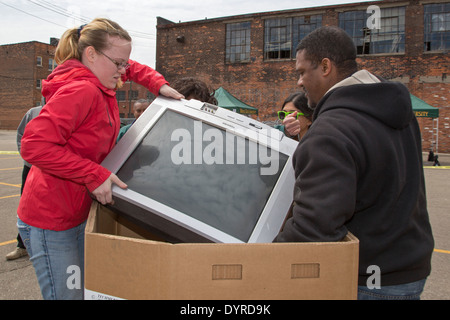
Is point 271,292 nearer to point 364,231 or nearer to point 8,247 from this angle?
point 364,231

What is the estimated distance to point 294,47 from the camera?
67.3 feet

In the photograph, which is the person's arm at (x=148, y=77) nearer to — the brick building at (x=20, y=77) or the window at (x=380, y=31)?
the window at (x=380, y=31)

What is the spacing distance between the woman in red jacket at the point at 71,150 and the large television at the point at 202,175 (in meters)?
0.11

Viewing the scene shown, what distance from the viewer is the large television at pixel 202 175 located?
1.26 metres

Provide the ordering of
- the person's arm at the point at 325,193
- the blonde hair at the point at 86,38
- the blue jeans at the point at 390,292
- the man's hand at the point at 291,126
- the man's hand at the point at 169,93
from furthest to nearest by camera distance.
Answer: the man's hand at the point at 291,126 < the man's hand at the point at 169,93 < the blonde hair at the point at 86,38 < the blue jeans at the point at 390,292 < the person's arm at the point at 325,193

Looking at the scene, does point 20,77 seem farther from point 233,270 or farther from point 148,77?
point 233,270

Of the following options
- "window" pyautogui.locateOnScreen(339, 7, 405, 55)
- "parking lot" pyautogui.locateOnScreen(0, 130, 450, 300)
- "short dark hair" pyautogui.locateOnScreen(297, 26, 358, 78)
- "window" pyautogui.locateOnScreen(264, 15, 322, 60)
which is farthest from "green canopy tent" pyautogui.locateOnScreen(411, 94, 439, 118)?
"short dark hair" pyautogui.locateOnScreen(297, 26, 358, 78)

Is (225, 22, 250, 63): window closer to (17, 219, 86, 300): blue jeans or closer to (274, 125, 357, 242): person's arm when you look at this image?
(17, 219, 86, 300): blue jeans

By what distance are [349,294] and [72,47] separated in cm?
141

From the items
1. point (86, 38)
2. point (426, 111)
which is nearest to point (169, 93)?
point (86, 38)

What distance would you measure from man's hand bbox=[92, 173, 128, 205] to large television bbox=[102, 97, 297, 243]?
2cm

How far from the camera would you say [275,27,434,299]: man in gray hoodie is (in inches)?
42.5

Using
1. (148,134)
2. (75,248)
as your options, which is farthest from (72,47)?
(75,248)

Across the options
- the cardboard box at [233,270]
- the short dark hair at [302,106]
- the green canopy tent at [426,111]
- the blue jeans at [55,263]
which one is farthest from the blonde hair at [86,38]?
the green canopy tent at [426,111]
